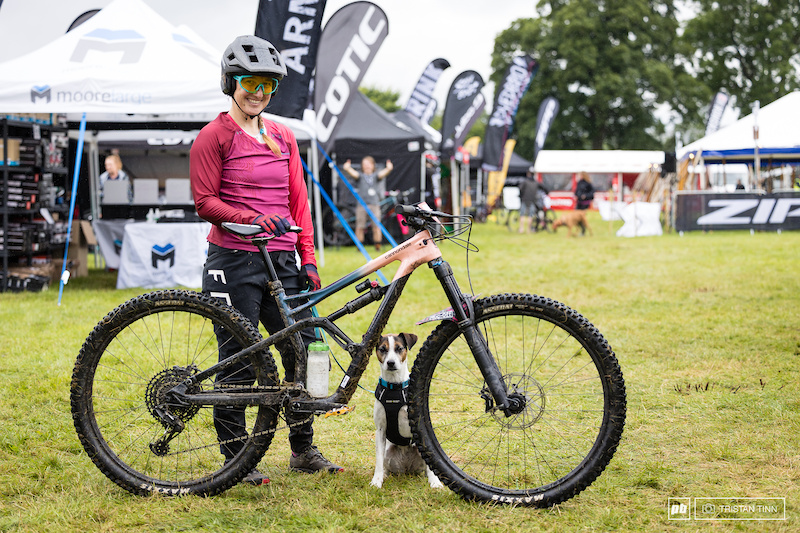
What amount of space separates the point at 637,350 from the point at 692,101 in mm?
51883

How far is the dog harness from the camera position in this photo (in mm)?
3645

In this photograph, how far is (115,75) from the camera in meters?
9.56

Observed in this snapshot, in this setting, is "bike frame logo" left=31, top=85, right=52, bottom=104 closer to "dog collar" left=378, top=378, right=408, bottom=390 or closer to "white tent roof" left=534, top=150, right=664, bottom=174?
"dog collar" left=378, top=378, right=408, bottom=390

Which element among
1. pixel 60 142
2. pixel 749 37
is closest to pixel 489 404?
pixel 60 142

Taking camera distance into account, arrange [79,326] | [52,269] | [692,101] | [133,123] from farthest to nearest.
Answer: [692,101] < [133,123] < [52,269] < [79,326]

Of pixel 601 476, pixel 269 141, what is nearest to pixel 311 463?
pixel 601 476

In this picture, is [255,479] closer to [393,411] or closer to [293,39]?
[393,411]

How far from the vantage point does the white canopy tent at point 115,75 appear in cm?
924

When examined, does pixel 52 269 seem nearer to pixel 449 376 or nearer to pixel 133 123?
pixel 133 123

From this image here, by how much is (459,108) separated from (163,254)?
42.5 feet

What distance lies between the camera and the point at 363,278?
12.0ft

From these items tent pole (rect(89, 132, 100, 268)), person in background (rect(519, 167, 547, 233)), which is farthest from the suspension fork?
person in background (rect(519, 167, 547, 233))

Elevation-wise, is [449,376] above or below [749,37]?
below

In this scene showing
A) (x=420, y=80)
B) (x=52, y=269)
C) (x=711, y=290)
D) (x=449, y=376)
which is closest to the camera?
(x=449, y=376)
